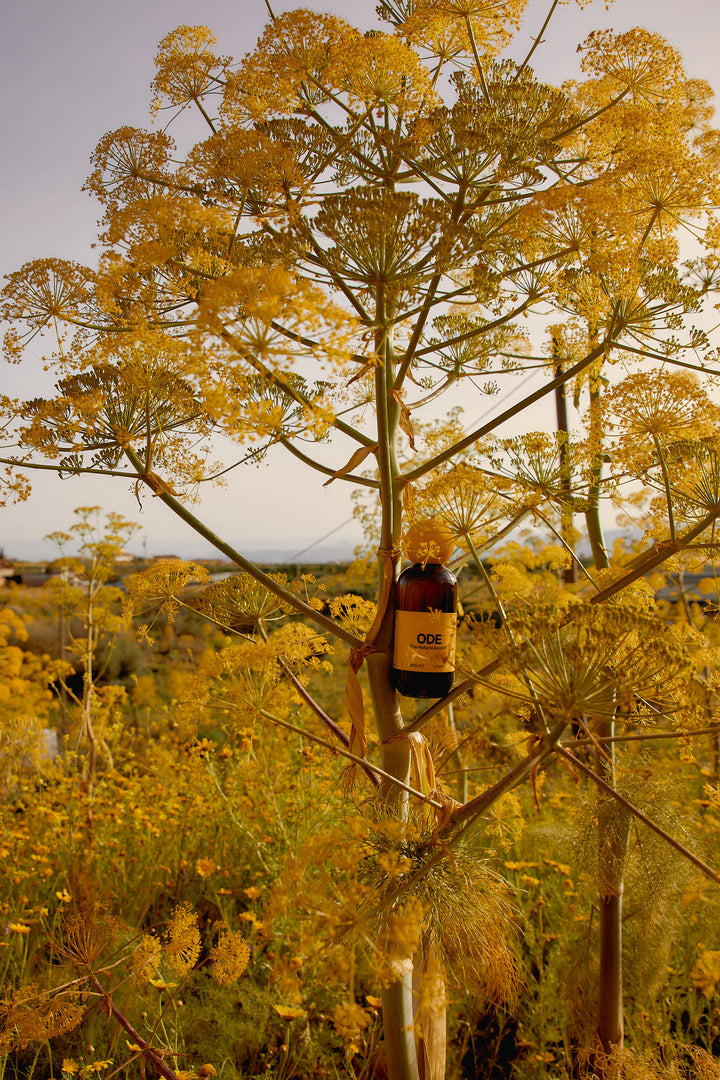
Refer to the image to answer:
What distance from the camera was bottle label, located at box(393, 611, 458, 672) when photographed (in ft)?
4.11

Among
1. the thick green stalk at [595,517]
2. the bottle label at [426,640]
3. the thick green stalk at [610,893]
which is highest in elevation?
the thick green stalk at [595,517]

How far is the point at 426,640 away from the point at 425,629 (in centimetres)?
2

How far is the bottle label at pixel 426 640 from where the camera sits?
4.11 ft

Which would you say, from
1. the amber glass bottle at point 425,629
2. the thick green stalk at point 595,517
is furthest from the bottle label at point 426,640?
the thick green stalk at point 595,517

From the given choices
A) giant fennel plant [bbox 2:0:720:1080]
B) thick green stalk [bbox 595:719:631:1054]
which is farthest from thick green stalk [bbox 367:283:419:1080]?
thick green stalk [bbox 595:719:631:1054]

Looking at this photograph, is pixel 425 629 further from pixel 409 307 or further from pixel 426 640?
pixel 409 307

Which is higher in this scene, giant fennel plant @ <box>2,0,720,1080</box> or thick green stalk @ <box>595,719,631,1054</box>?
giant fennel plant @ <box>2,0,720,1080</box>

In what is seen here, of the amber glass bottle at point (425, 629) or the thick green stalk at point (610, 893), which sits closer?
the amber glass bottle at point (425, 629)

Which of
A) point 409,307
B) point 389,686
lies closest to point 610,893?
point 389,686

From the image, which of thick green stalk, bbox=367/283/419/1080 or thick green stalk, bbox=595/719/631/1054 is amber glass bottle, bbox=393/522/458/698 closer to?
thick green stalk, bbox=367/283/419/1080

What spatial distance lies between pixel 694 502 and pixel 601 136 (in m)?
0.79

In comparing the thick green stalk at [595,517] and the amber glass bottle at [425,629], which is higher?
the thick green stalk at [595,517]

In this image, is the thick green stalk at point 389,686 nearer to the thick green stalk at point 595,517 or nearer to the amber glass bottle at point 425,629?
the amber glass bottle at point 425,629

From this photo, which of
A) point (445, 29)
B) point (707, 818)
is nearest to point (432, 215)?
point (445, 29)
